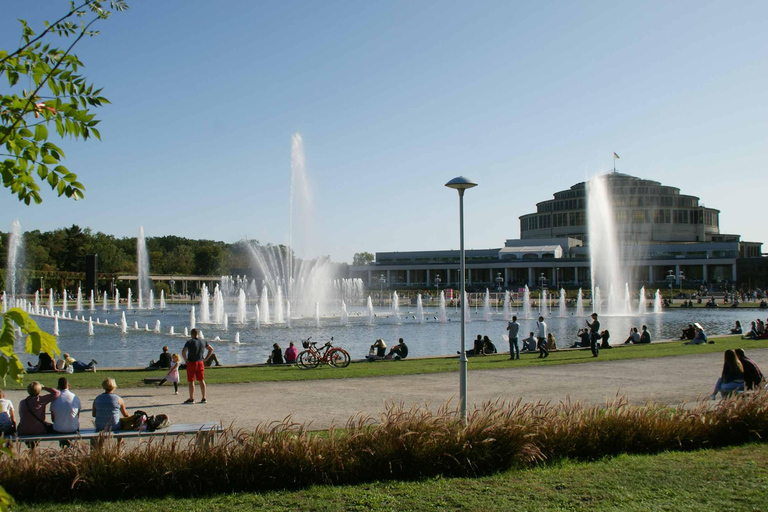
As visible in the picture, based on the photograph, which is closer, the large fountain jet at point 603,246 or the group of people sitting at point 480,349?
the group of people sitting at point 480,349

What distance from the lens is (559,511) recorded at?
779 cm

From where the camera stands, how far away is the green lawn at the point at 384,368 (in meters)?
19.5

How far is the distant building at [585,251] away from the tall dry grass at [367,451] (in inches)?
4504

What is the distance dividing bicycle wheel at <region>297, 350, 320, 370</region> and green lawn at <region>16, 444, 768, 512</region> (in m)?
13.7

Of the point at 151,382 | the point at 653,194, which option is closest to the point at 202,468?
the point at 151,382

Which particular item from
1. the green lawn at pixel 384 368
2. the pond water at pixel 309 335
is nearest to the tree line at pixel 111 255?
the pond water at pixel 309 335

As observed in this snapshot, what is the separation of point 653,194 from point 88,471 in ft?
502

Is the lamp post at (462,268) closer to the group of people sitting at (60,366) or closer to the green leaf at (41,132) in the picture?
the green leaf at (41,132)

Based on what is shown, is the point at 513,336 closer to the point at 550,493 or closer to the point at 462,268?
the point at 462,268

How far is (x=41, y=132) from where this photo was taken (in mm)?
4496

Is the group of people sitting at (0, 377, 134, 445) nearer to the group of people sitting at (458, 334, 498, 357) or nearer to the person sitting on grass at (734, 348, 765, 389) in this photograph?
the person sitting on grass at (734, 348, 765, 389)

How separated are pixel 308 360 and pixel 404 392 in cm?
704

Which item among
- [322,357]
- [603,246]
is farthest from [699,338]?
[603,246]

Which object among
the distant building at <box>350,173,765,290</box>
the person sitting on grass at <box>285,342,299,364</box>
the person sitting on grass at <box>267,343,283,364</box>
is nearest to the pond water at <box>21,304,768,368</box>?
the person sitting on grass at <box>267,343,283,364</box>
